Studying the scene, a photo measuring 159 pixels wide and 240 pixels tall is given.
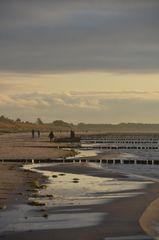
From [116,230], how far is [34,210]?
3.98m

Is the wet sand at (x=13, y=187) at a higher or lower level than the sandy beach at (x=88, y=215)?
higher

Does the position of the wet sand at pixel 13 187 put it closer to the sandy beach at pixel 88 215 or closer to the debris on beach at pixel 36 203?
the sandy beach at pixel 88 215

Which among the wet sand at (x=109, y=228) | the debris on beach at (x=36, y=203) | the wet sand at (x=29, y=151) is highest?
the wet sand at (x=29, y=151)

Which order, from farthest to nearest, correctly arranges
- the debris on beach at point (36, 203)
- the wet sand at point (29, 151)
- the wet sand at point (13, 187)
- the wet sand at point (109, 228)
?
the wet sand at point (29, 151)
the wet sand at point (13, 187)
the debris on beach at point (36, 203)
the wet sand at point (109, 228)

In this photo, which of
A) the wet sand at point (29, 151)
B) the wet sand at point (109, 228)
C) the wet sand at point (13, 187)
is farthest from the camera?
the wet sand at point (29, 151)

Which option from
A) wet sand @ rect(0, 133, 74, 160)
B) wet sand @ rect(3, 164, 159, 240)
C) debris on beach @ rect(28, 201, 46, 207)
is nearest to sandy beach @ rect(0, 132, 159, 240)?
Answer: wet sand @ rect(3, 164, 159, 240)

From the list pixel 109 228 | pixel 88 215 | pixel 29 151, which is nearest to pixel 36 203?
pixel 88 215

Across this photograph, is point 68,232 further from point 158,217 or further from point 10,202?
point 10,202

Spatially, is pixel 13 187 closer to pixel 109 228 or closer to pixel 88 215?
pixel 88 215

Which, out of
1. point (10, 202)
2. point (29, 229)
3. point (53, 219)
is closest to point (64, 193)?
point (10, 202)

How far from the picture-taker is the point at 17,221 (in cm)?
1572

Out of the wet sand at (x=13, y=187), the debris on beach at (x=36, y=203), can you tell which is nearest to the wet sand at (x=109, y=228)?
the debris on beach at (x=36, y=203)

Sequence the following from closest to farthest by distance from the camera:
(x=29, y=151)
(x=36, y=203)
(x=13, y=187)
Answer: (x=36, y=203), (x=13, y=187), (x=29, y=151)

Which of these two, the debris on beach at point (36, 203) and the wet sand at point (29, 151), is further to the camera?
the wet sand at point (29, 151)
